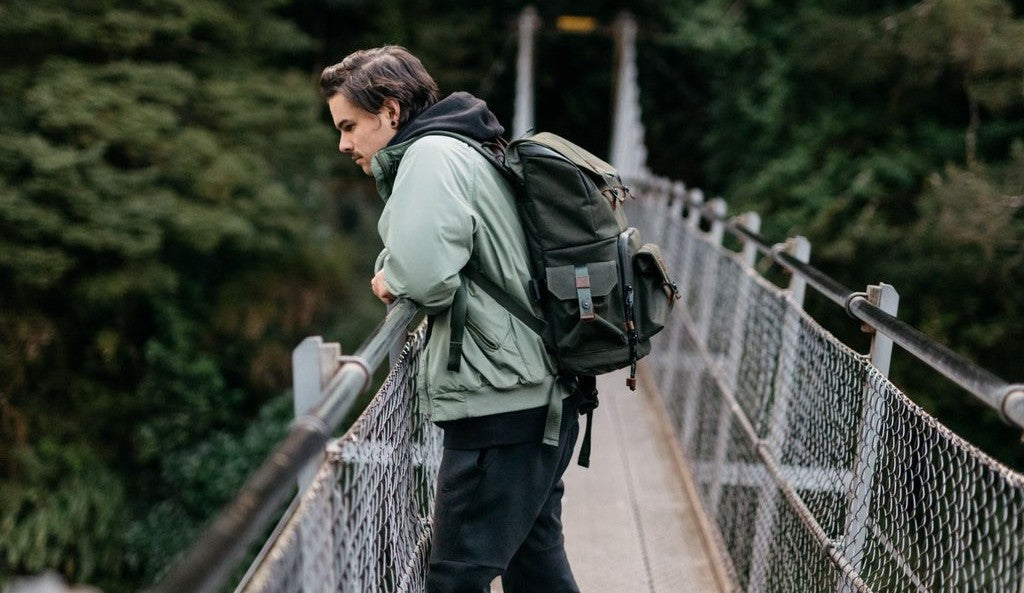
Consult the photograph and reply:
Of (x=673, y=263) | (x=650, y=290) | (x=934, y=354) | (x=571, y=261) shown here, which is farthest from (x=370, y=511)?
(x=673, y=263)

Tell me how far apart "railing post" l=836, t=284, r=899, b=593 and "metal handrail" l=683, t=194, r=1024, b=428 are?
0.12 feet

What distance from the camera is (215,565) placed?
2.87 ft

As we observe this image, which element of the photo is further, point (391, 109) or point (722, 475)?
point (722, 475)

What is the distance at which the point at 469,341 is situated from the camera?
63.8 inches

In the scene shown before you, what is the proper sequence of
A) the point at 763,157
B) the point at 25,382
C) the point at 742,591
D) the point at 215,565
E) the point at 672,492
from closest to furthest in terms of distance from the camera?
the point at 215,565 < the point at 742,591 < the point at 672,492 < the point at 25,382 < the point at 763,157

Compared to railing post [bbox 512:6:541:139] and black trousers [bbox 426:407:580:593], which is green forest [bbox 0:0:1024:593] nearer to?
railing post [bbox 512:6:541:139]

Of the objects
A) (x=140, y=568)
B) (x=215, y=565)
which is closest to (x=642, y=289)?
(x=215, y=565)

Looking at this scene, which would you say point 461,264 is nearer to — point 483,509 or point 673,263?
point 483,509

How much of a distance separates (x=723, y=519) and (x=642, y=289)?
1627 millimetres

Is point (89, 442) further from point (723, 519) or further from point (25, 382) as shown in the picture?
point (723, 519)

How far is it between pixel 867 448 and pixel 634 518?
64.1 inches

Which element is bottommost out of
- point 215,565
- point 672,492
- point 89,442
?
point 89,442

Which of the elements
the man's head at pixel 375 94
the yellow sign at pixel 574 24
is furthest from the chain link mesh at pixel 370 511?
the yellow sign at pixel 574 24

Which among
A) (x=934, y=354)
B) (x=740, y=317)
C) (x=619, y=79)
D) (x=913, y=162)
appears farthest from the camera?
(x=619, y=79)
